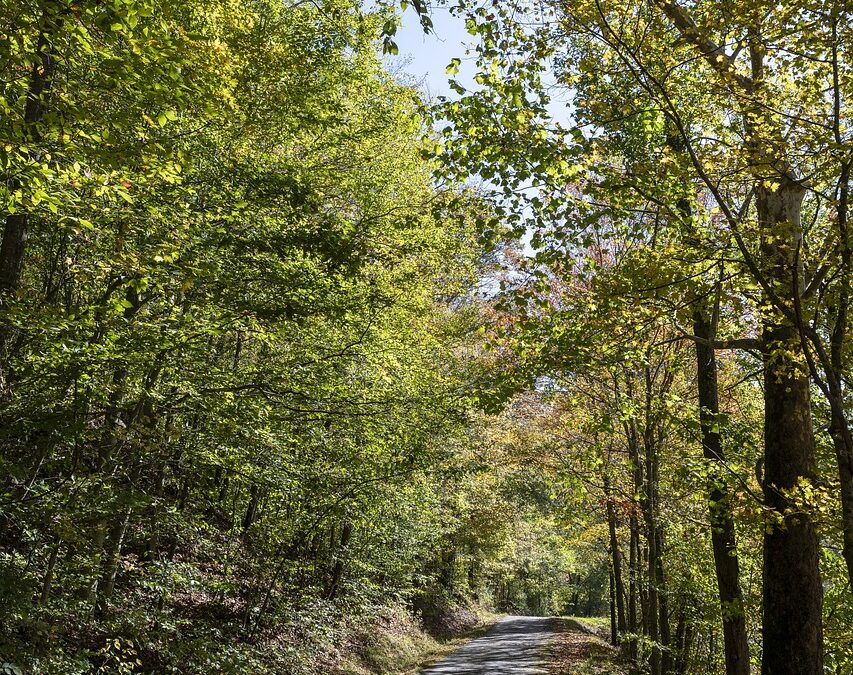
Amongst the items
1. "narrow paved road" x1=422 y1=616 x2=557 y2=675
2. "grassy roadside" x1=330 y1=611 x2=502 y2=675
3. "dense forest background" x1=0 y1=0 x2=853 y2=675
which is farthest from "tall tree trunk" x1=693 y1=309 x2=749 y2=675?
"grassy roadside" x1=330 y1=611 x2=502 y2=675

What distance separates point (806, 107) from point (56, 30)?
613 cm

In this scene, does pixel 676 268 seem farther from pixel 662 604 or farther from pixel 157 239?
pixel 662 604

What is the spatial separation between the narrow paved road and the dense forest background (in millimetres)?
3993

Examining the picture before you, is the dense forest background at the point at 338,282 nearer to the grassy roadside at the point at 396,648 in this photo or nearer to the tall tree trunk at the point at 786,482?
the tall tree trunk at the point at 786,482

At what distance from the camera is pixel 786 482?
5.57m

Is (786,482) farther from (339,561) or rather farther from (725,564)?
(339,561)

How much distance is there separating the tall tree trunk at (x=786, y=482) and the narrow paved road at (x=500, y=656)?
10.2 metres

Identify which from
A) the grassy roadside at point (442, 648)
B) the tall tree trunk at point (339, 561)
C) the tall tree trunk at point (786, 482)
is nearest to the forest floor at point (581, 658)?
the grassy roadside at point (442, 648)

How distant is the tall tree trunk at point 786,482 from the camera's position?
5117 millimetres

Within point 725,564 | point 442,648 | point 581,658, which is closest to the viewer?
point 725,564

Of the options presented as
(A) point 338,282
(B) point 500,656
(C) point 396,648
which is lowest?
(B) point 500,656

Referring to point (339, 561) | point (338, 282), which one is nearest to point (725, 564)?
point (338, 282)

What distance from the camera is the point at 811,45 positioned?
15.7 ft

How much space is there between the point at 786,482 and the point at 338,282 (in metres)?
5.56
